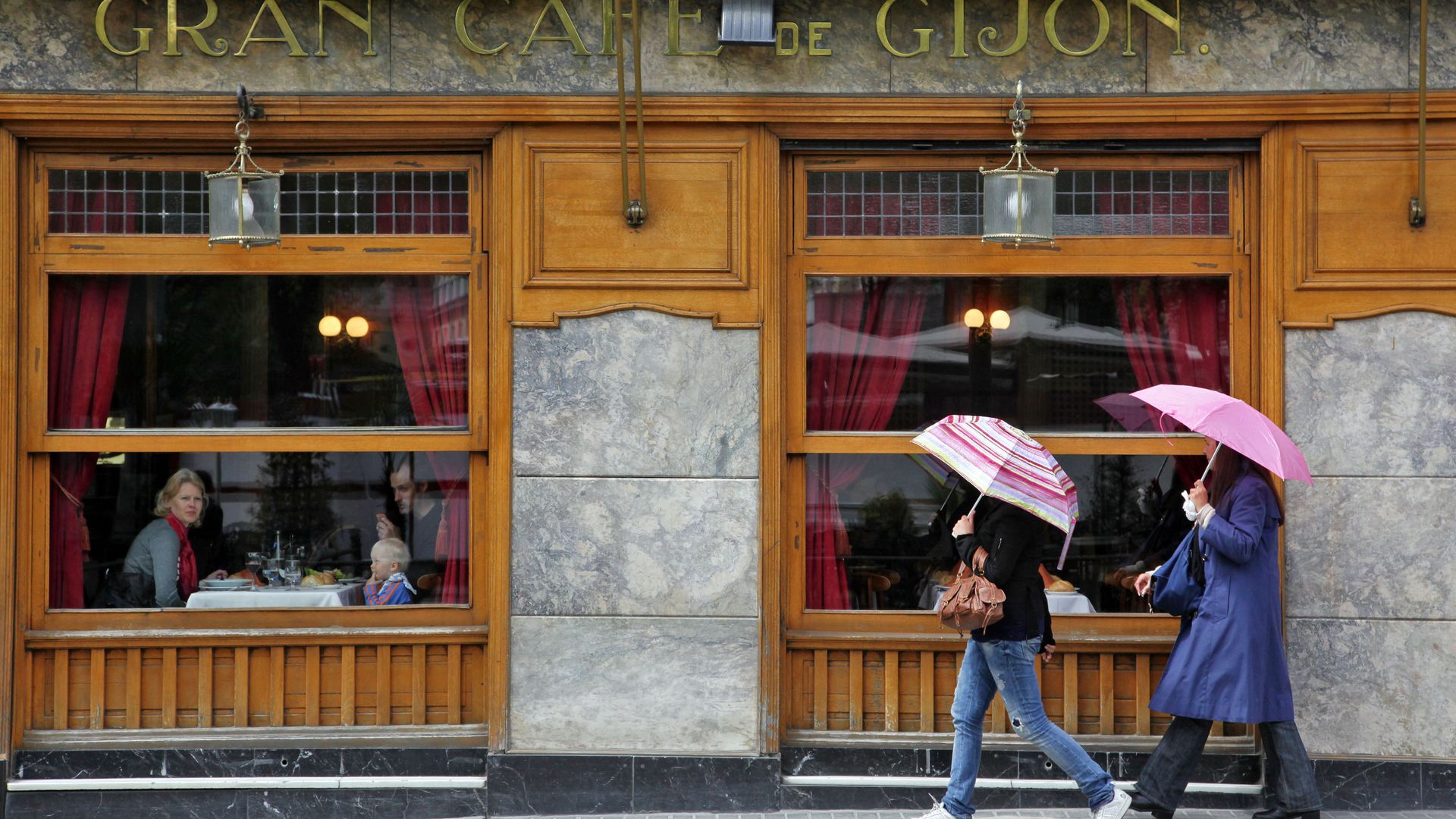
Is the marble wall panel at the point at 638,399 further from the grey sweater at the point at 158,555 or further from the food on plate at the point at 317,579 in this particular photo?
the grey sweater at the point at 158,555

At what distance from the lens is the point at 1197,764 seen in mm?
6527

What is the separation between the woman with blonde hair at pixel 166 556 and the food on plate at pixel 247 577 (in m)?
0.04

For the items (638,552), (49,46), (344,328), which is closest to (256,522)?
(344,328)

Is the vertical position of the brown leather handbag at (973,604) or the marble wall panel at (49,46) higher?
the marble wall panel at (49,46)

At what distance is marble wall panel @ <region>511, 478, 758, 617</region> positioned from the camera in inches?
271

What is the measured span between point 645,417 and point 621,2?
2049mm

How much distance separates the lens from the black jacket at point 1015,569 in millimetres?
6145

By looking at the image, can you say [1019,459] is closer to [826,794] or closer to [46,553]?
[826,794]

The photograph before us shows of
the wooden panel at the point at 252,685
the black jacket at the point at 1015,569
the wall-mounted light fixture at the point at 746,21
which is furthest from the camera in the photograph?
the wooden panel at the point at 252,685

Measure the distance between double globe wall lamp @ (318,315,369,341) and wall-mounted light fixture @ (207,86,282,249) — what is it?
0.58 m

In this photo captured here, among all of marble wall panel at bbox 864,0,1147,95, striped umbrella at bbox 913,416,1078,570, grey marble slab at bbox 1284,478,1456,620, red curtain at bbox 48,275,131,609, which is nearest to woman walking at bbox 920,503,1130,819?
striped umbrella at bbox 913,416,1078,570

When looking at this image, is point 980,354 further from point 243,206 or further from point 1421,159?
point 243,206

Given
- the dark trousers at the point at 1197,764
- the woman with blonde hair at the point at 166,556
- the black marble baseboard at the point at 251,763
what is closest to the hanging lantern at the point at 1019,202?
the dark trousers at the point at 1197,764

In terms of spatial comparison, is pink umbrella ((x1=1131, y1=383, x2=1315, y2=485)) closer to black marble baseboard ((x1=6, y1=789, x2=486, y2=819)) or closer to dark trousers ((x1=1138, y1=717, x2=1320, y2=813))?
dark trousers ((x1=1138, y1=717, x2=1320, y2=813))
